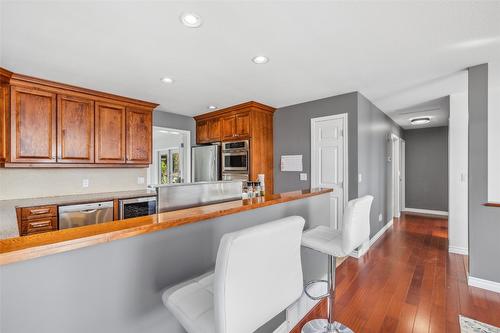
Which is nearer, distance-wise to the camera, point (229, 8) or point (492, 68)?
point (229, 8)

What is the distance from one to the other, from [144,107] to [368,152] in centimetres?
376

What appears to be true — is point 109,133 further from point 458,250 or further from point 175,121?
point 458,250

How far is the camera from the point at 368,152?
379 cm

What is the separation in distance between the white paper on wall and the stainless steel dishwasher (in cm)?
280

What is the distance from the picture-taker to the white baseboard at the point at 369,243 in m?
3.33

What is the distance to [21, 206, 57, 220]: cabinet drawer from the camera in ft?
8.40

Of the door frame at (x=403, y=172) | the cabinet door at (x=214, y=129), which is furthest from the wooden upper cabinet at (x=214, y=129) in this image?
the door frame at (x=403, y=172)

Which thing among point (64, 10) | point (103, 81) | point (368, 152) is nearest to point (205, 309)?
point (64, 10)

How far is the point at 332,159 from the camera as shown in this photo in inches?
144

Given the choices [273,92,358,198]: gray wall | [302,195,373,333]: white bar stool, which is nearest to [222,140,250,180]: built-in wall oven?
[273,92,358,198]: gray wall

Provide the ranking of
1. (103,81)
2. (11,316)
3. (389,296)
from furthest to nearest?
(103,81), (389,296), (11,316)

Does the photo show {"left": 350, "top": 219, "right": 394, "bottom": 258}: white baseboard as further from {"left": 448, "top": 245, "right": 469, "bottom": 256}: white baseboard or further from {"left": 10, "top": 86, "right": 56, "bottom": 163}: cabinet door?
{"left": 10, "top": 86, "right": 56, "bottom": 163}: cabinet door

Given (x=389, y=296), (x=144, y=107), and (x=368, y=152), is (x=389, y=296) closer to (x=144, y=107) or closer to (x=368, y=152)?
(x=368, y=152)

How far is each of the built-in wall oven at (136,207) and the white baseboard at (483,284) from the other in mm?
4120
